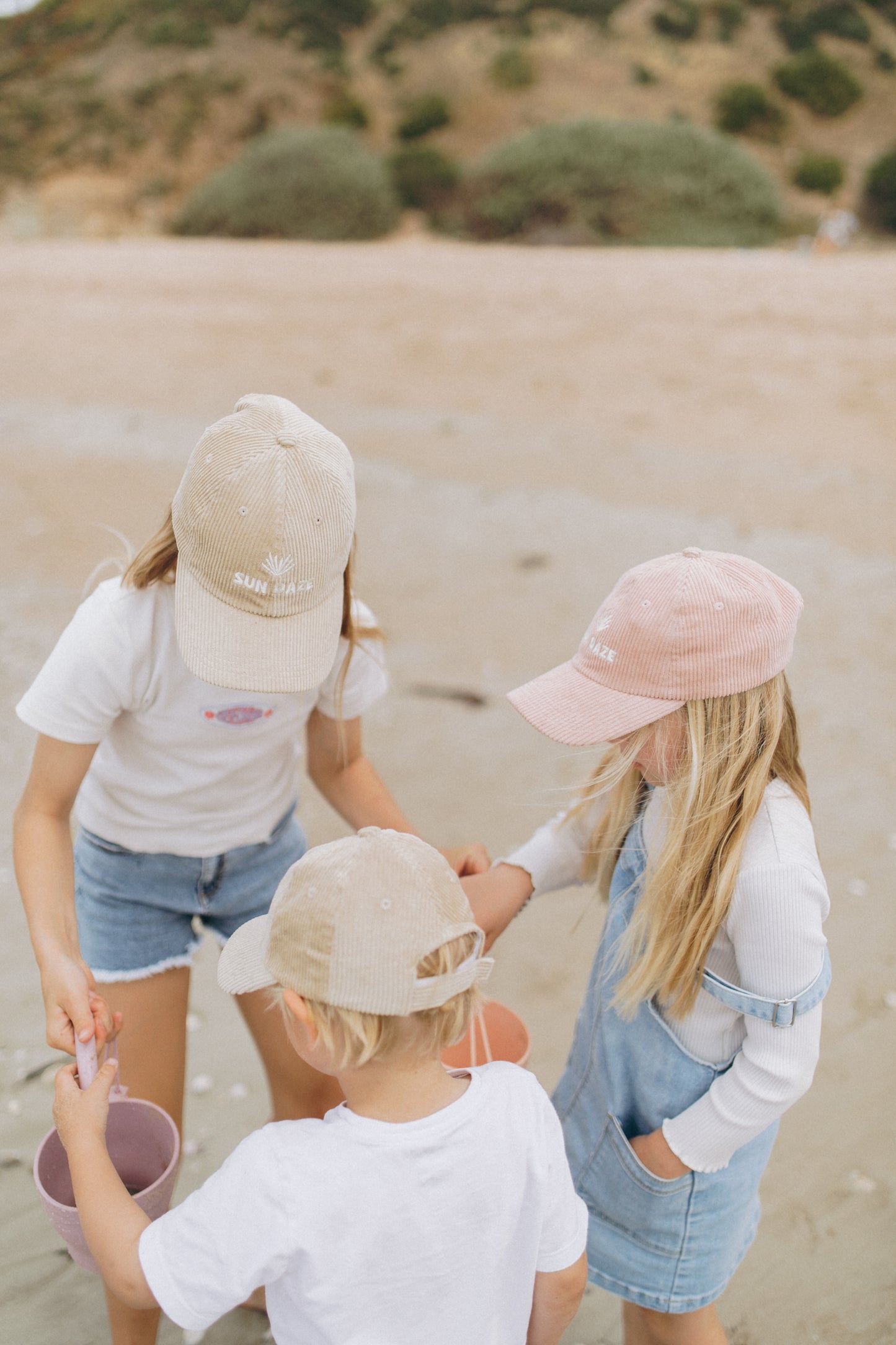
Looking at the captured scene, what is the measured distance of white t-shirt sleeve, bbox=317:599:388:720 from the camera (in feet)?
6.50

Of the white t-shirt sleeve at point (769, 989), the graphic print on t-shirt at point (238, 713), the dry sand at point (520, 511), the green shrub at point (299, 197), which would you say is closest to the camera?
the white t-shirt sleeve at point (769, 989)

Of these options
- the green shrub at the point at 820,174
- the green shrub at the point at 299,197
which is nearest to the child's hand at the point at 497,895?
the green shrub at the point at 299,197

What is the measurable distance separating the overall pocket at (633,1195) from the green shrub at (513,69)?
27013mm

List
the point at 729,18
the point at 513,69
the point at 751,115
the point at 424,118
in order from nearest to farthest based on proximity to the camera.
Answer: the point at 751,115
the point at 424,118
the point at 513,69
the point at 729,18

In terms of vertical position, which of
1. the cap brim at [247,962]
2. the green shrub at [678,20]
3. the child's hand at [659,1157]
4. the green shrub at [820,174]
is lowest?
the green shrub at [820,174]

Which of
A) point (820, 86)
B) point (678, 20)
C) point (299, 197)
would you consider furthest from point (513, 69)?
point (299, 197)

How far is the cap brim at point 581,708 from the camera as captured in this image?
152 centimetres

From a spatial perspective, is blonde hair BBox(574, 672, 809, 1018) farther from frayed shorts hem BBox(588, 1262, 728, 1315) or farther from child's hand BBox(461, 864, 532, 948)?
frayed shorts hem BBox(588, 1262, 728, 1315)

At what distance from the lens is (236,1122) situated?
2.67 m

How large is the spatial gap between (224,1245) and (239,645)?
2.62 ft

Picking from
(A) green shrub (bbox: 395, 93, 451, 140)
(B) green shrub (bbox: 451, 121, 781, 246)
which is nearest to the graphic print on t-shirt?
(B) green shrub (bbox: 451, 121, 781, 246)

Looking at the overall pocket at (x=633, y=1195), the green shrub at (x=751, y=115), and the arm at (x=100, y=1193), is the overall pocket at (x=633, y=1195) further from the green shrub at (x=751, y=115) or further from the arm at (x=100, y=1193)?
the green shrub at (x=751, y=115)

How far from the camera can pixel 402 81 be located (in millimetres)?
26000

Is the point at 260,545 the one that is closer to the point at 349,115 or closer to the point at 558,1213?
the point at 558,1213
